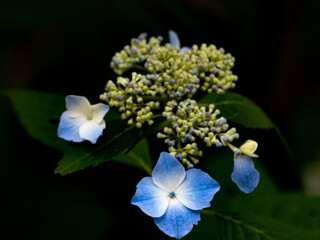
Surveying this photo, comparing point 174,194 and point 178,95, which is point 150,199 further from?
point 178,95

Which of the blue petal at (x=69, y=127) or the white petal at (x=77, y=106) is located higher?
the white petal at (x=77, y=106)

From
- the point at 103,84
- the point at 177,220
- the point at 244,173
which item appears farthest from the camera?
the point at 103,84

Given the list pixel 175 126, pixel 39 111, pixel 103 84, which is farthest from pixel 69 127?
pixel 103 84

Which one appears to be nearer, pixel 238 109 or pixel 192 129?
pixel 192 129

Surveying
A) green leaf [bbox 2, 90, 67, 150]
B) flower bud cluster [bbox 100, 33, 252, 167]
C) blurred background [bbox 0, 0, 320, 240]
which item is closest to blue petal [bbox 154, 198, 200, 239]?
flower bud cluster [bbox 100, 33, 252, 167]

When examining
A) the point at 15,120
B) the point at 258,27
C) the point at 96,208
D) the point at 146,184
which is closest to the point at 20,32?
the point at 15,120

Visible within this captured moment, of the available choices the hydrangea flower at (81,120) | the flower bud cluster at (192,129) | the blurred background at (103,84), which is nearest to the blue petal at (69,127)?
the hydrangea flower at (81,120)

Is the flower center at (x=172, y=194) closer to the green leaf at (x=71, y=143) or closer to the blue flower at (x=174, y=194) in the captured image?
the blue flower at (x=174, y=194)
